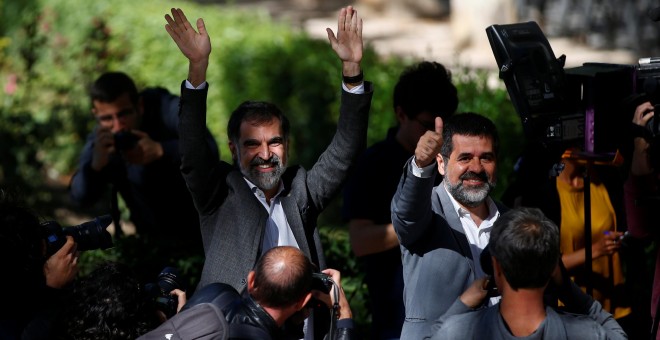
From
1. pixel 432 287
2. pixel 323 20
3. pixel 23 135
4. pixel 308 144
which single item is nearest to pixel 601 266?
pixel 432 287

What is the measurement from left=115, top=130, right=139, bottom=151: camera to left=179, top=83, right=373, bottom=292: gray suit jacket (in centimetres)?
137

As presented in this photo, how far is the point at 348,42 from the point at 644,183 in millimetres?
1385

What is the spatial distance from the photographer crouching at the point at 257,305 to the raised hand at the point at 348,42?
40.0 inches

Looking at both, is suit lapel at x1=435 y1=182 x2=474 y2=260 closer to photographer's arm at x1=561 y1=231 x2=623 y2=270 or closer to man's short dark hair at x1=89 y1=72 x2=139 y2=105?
photographer's arm at x1=561 y1=231 x2=623 y2=270

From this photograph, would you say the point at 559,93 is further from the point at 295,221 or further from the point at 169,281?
the point at 169,281

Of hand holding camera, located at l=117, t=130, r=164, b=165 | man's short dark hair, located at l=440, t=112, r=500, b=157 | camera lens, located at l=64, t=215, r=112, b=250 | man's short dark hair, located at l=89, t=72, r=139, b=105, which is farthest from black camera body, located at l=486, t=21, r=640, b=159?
man's short dark hair, located at l=89, t=72, r=139, b=105

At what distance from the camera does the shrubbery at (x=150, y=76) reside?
816cm

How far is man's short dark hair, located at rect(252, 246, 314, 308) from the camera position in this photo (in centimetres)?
368

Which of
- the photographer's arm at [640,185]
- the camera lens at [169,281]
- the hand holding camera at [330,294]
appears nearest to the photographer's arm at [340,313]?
the hand holding camera at [330,294]

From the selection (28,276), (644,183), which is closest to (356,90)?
(644,183)

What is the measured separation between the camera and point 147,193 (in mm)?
6012

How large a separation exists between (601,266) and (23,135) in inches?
240

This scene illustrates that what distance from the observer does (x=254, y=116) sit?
4.50 m

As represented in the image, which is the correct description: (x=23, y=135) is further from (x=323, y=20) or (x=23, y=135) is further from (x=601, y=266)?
(x=323, y=20)
